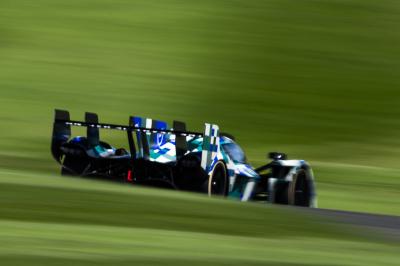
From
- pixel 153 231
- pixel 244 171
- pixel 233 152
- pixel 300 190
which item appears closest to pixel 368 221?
pixel 244 171

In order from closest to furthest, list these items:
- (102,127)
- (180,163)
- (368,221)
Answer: (368,221)
(180,163)
(102,127)

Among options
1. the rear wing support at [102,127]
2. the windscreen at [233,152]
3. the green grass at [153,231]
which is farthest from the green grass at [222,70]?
the green grass at [153,231]

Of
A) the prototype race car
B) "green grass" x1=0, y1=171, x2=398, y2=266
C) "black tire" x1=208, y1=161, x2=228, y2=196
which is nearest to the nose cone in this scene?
the prototype race car

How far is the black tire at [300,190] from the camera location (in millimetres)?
18359

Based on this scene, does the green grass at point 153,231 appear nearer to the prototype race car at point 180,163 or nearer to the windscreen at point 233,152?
the prototype race car at point 180,163

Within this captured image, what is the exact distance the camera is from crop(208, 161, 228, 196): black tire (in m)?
16.8

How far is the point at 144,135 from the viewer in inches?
696

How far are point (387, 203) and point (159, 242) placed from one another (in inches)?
562

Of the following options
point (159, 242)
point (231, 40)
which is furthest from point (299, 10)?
point (159, 242)

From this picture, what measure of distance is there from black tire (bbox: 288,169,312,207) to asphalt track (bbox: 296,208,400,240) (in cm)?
167

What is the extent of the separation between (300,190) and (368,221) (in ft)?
10.1

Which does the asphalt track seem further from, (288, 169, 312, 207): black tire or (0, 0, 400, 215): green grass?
(0, 0, 400, 215): green grass

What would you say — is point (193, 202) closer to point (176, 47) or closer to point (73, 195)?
point (73, 195)

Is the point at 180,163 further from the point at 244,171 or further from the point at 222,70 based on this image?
the point at 222,70
